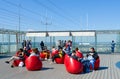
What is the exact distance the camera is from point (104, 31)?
29.1m

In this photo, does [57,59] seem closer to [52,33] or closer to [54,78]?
[54,78]

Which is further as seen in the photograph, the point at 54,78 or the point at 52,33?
the point at 52,33

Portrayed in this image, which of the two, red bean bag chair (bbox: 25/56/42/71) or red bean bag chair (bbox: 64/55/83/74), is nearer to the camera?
red bean bag chair (bbox: 64/55/83/74)

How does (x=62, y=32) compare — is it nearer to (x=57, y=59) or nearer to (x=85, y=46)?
(x=85, y=46)

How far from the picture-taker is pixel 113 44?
30.2m

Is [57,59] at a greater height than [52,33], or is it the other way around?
[52,33]

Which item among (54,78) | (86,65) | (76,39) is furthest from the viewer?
(76,39)

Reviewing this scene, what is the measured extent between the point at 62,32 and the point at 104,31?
4.76 meters

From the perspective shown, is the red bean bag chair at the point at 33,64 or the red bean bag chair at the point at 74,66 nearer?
the red bean bag chair at the point at 74,66

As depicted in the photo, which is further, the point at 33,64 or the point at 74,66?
the point at 33,64

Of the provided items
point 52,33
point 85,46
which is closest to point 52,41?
point 52,33

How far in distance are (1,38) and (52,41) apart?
6.24 m

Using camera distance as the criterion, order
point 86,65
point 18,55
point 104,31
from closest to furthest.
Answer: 1. point 86,65
2. point 18,55
3. point 104,31

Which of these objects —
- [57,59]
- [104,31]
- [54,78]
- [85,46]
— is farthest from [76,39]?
[54,78]
